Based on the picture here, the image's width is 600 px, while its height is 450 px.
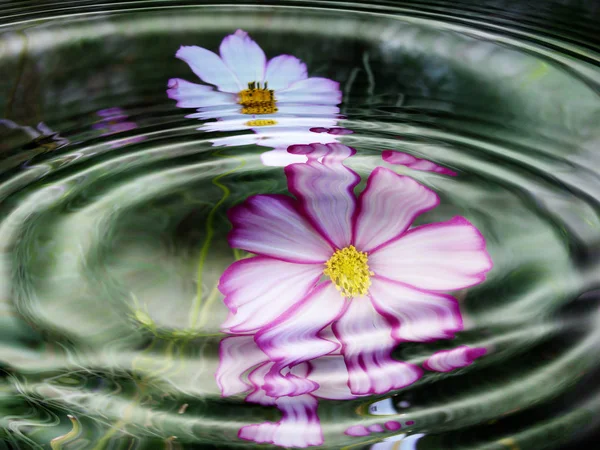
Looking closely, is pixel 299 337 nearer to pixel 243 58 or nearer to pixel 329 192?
pixel 329 192

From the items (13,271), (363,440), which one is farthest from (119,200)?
(363,440)

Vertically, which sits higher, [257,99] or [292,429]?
[257,99]

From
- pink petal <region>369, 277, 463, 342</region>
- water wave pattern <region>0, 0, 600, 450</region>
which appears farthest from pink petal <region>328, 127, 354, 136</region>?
pink petal <region>369, 277, 463, 342</region>

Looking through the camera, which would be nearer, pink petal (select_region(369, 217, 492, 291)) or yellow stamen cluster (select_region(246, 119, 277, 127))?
pink petal (select_region(369, 217, 492, 291))

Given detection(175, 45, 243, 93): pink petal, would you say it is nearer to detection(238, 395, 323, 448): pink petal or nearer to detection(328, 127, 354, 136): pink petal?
detection(328, 127, 354, 136): pink petal

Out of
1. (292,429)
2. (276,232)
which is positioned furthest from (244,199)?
(292,429)

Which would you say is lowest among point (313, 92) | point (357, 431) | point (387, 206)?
point (357, 431)

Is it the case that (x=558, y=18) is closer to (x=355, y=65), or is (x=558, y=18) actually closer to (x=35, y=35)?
(x=355, y=65)
